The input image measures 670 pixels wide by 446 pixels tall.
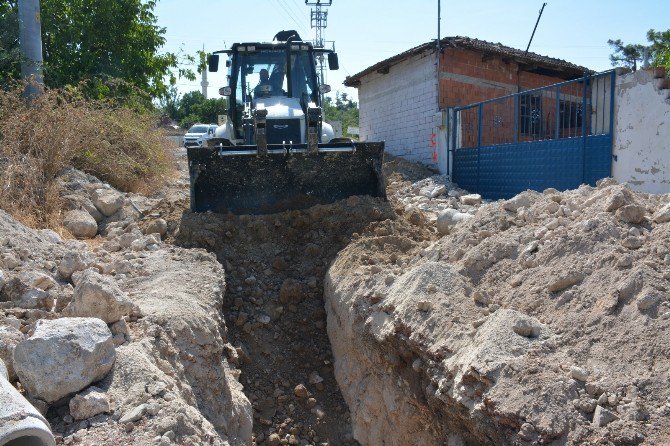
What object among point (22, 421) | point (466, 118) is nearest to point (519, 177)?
point (466, 118)

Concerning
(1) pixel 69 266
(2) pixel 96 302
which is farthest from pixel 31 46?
(2) pixel 96 302

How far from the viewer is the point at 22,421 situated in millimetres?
2643

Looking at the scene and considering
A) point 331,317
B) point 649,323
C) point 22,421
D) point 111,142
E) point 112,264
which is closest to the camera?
point 22,421

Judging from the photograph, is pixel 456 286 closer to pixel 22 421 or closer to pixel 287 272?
pixel 287 272

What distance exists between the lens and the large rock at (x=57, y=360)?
10.7ft

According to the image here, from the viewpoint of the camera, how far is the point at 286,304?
6824 mm

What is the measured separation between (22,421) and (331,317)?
409cm

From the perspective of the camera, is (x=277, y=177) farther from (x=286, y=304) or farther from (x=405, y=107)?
(x=405, y=107)

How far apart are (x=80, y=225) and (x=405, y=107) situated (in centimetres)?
1101

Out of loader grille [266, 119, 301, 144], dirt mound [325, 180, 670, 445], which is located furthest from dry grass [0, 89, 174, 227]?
dirt mound [325, 180, 670, 445]

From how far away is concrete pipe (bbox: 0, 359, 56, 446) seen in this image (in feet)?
8.49

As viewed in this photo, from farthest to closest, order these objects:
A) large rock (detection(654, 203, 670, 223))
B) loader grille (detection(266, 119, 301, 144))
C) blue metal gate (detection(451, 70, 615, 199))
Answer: blue metal gate (detection(451, 70, 615, 199)) < loader grille (detection(266, 119, 301, 144)) < large rock (detection(654, 203, 670, 223))

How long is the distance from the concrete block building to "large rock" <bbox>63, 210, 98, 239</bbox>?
905 cm

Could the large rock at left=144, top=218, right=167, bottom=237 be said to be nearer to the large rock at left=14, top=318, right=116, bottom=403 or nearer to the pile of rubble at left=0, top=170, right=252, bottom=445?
the pile of rubble at left=0, top=170, right=252, bottom=445
